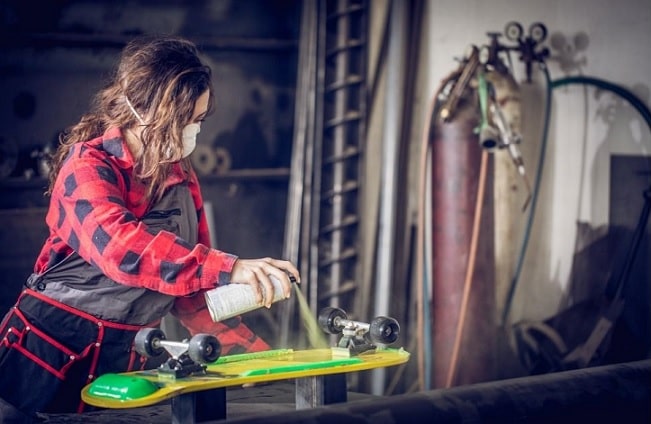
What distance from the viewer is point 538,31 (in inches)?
188

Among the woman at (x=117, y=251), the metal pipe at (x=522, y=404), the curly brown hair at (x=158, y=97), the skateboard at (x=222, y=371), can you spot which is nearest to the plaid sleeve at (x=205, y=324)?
the woman at (x=117, y=251)

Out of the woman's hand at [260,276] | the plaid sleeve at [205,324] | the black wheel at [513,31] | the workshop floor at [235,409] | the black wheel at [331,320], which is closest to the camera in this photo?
the woman's hand at [260,276]

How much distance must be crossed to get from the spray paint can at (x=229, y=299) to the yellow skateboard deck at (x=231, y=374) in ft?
0.49

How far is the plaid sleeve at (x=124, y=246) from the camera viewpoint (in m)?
2.44

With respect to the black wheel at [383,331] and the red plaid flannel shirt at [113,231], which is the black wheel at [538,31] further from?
the red plaid flannel shirt at [113,231]

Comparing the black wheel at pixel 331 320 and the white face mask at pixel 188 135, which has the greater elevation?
the white face mask at pixel 188 135

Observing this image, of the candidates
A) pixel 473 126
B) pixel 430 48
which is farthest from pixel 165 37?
pixel 430 48

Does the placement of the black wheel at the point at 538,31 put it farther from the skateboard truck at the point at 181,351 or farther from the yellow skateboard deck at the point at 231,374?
the skateboard truck at the point at 181,351

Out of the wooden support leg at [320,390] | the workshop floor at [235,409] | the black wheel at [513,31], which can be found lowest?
the workshop floor at [235,409]

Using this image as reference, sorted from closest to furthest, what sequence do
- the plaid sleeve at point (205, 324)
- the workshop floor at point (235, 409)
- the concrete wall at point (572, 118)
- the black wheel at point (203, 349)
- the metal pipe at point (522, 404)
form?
the metal pipe at point (522, 404) < the black wheel at point (203, 349) < the workshop floor at point (235, 409) < the plaid sleeve at point (205, 324) < the concrete wall at point (572, 118)

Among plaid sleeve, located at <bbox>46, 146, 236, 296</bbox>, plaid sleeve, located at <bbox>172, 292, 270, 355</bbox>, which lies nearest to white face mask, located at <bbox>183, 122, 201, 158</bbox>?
plaid sleeve, located at <bbox>46, 146, 236, 296</bbox>

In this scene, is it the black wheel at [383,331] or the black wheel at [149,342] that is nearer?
the black wheel at [149,342]

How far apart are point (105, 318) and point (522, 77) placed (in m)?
3.02

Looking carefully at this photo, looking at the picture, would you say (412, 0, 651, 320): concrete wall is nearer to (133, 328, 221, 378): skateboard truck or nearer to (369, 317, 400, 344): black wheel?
(369, 317, 400, 344): black wheel
